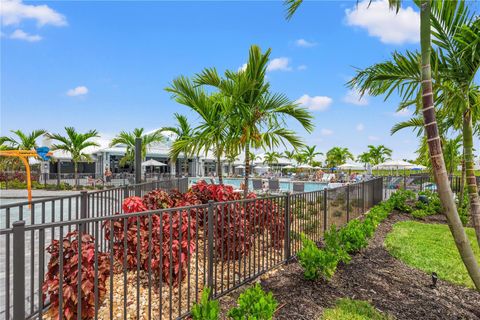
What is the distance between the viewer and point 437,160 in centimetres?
290

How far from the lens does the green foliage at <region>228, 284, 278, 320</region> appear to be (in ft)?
7.59

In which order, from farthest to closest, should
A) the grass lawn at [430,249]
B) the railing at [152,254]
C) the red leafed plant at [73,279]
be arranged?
the grass lawn at [430,249]
the red leafed plant at [73,279]
the railing at [152,254]

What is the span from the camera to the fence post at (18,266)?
1792mm

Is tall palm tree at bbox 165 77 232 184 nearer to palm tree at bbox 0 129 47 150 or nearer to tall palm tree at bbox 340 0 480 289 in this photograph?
tall palm tree at bbox 340 0 480 289

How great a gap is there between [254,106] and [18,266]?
468cm

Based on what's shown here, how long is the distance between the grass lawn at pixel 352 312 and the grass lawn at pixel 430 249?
2.18m

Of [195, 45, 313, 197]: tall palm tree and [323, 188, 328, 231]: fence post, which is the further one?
[323, 188, 328, 231]: fence post

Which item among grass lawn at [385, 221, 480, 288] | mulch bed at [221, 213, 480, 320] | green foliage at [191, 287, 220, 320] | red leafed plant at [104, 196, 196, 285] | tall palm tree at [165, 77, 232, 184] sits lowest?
grass lawn at [385, 221, 480, 288]

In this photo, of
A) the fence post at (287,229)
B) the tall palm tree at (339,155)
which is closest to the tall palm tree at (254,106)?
the fence post at (287,229)

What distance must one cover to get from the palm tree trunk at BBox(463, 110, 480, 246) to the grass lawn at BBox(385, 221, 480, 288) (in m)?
1.59

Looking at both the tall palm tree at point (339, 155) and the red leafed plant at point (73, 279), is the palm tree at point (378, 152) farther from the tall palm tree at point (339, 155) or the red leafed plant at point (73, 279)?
the red leafed plant at point (73, 279)

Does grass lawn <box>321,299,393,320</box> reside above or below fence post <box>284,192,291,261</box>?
below

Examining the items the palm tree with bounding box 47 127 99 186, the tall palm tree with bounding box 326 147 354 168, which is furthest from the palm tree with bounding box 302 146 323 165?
the palm tree with bounding box 47 127 99 186

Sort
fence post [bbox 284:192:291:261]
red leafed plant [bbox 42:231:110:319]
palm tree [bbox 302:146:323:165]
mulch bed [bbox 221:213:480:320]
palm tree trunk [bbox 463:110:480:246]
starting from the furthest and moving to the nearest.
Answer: palm tree [bbox 302:146:323:165], fence post [bbox 284:192:291:261], palm tree trunk [bbox 463:110:480:246], mulch bed [bbox 221:213:480:320], red leafed plant [bbox 42:231:110:319]
